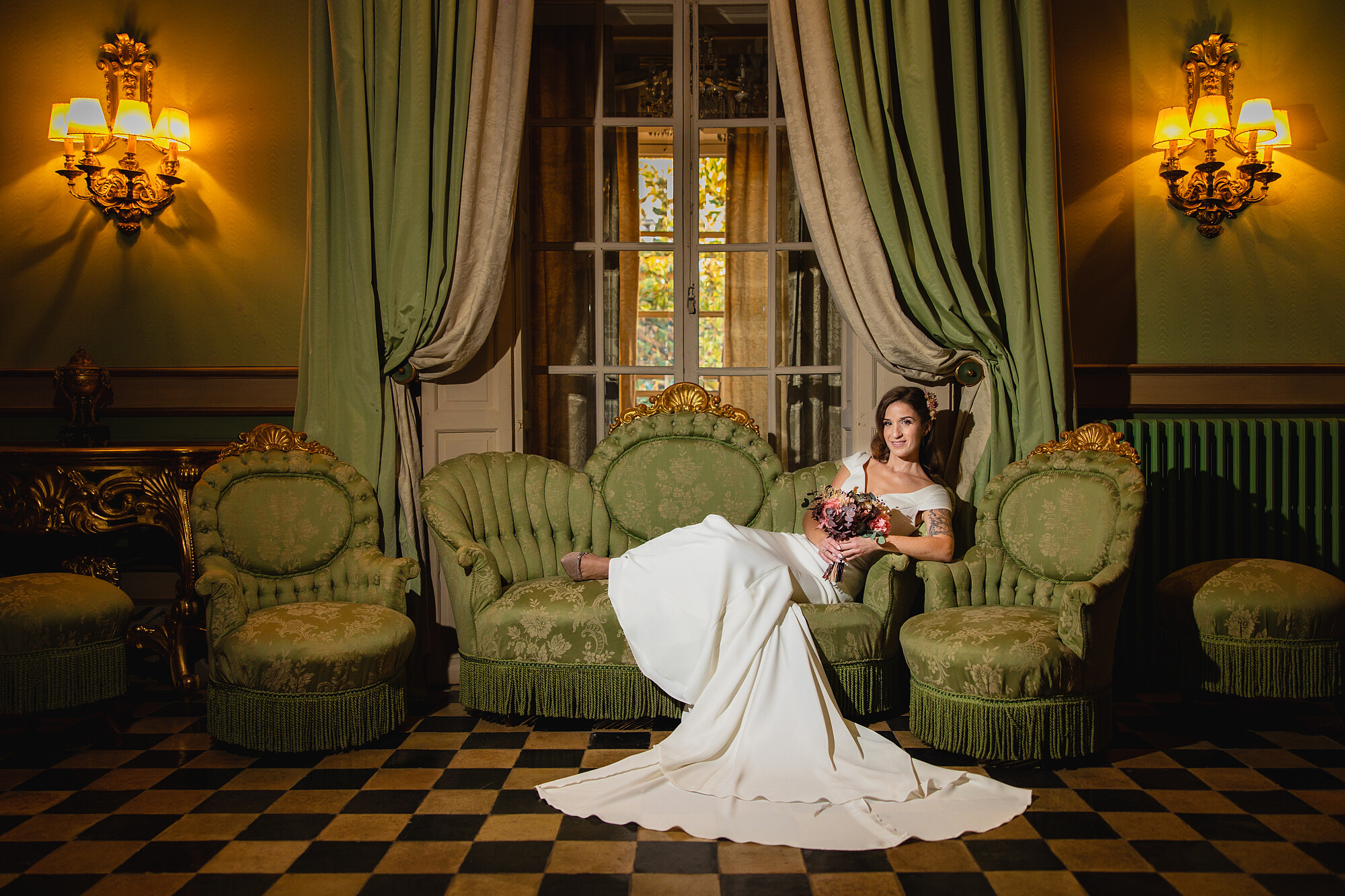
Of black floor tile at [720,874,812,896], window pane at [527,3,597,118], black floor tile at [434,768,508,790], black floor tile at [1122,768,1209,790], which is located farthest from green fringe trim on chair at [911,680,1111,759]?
window pane at [527,3,597,118]

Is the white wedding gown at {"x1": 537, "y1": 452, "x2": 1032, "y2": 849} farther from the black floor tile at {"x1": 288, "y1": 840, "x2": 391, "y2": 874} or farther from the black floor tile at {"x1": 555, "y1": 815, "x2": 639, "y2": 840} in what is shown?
the black floor tile at {"x1": 288, "y1": 840, "x2": 391, "y2": 874}

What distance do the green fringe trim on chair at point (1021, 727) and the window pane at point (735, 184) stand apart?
240 centimetres

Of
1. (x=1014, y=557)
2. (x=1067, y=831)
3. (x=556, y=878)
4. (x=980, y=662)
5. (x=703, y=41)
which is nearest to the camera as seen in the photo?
(x=556, y=878)

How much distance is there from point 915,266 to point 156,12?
3.47 metres

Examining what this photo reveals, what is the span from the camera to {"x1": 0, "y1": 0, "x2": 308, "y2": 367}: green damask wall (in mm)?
3732

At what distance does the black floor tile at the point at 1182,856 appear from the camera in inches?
78.2

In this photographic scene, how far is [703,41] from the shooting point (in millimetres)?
3889

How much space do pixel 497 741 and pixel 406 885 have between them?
3.04 ft

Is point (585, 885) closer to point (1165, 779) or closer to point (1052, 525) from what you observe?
point (1165, 779)

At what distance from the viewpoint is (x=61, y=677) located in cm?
272

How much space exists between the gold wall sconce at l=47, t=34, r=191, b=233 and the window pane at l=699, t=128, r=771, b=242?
91.2 inches

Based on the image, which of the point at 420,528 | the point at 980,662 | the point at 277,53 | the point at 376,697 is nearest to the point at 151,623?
the point at 420,528

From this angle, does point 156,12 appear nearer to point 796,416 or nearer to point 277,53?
point 277,53

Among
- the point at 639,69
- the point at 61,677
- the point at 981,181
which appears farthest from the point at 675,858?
the point at 639,69
